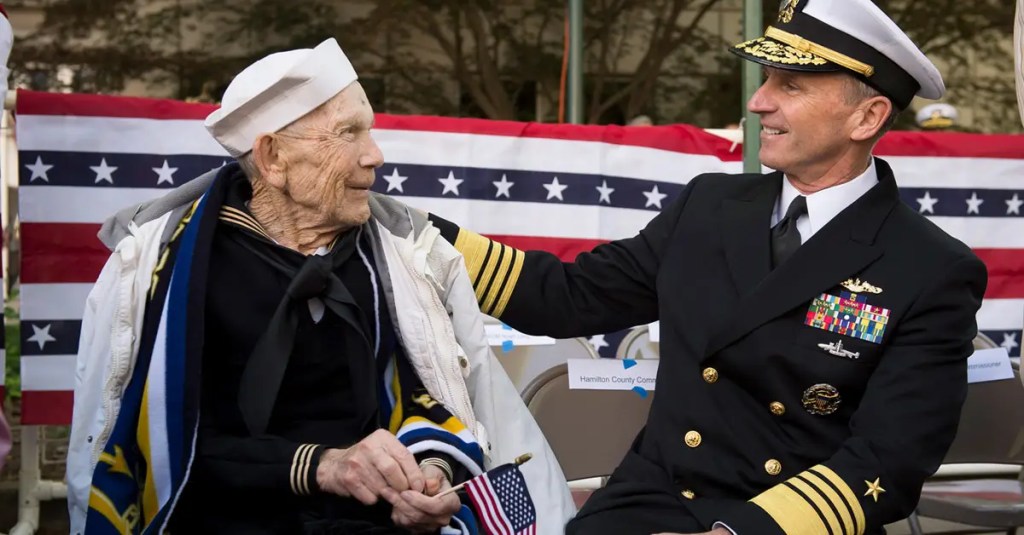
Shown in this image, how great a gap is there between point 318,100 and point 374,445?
81 cm

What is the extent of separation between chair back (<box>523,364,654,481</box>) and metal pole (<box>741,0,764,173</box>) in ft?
6.02

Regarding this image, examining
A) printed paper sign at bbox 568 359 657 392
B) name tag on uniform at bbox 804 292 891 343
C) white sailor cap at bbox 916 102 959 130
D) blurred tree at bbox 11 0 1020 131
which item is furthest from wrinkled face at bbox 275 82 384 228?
blurred tree at bbox 11 0 1020 131

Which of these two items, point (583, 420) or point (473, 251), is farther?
point (583, 420)

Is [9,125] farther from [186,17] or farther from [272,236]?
[186,17]

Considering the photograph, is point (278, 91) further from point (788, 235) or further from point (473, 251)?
point (788, 235)

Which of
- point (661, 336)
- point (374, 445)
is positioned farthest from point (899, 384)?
point (374, 445)

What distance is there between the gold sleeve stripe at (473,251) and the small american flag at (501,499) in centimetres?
65

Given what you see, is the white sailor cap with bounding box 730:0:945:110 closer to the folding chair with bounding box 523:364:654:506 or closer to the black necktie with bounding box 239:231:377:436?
the black necktie with bounding box 239:231:377:436

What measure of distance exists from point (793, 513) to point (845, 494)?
0.42ft

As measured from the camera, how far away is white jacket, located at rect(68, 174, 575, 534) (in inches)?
108

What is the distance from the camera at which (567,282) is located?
131 inches

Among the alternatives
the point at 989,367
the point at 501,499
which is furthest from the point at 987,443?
the point at 501,499

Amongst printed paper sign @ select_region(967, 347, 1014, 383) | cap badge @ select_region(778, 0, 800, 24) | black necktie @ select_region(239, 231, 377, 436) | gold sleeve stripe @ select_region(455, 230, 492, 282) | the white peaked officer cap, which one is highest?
cap badge @ select_region(778, 0, 800, 24)

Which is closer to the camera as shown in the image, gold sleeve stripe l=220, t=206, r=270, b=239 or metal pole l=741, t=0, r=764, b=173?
gold sleeve stripe l=220, t=206, r=270, b=239
